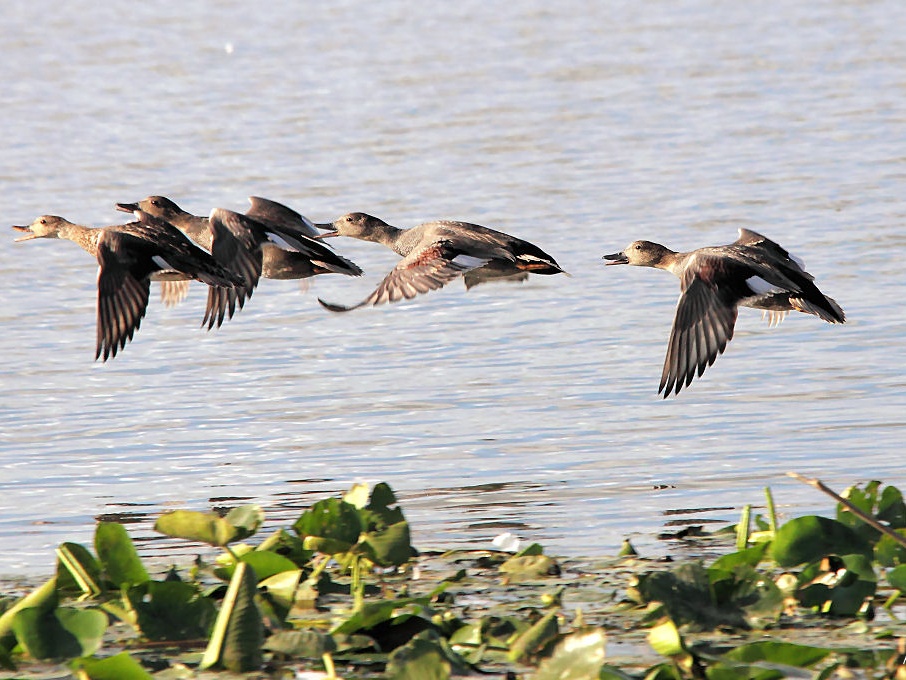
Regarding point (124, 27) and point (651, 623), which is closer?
point (651, 623)

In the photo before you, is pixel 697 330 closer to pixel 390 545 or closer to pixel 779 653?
pixel 390 545

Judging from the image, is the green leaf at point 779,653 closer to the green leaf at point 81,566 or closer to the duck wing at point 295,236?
the green leaf at point 81,566

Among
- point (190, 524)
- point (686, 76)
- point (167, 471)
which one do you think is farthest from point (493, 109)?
point (190, 524)

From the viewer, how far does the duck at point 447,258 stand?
429 inches

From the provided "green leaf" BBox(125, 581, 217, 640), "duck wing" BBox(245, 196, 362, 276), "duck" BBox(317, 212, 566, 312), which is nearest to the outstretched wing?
"duck" BBox(317, 212, 566, 312)

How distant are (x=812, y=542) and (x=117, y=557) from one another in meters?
2.93

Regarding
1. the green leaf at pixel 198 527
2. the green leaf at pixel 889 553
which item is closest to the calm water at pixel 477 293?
the green leaf at pixel 889 553

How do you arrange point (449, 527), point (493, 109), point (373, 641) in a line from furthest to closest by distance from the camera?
point (493, 109) < point (449, 527) < point (373, 641)

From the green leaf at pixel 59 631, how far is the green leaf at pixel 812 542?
2.78 metres

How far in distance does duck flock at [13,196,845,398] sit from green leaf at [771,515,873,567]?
2.97 metres

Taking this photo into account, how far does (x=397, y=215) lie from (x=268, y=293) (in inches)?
99.2

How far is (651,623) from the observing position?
277 inches

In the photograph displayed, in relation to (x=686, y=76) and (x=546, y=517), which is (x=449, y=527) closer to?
(x=546, y=517)

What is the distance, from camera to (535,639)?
21.6 feet
